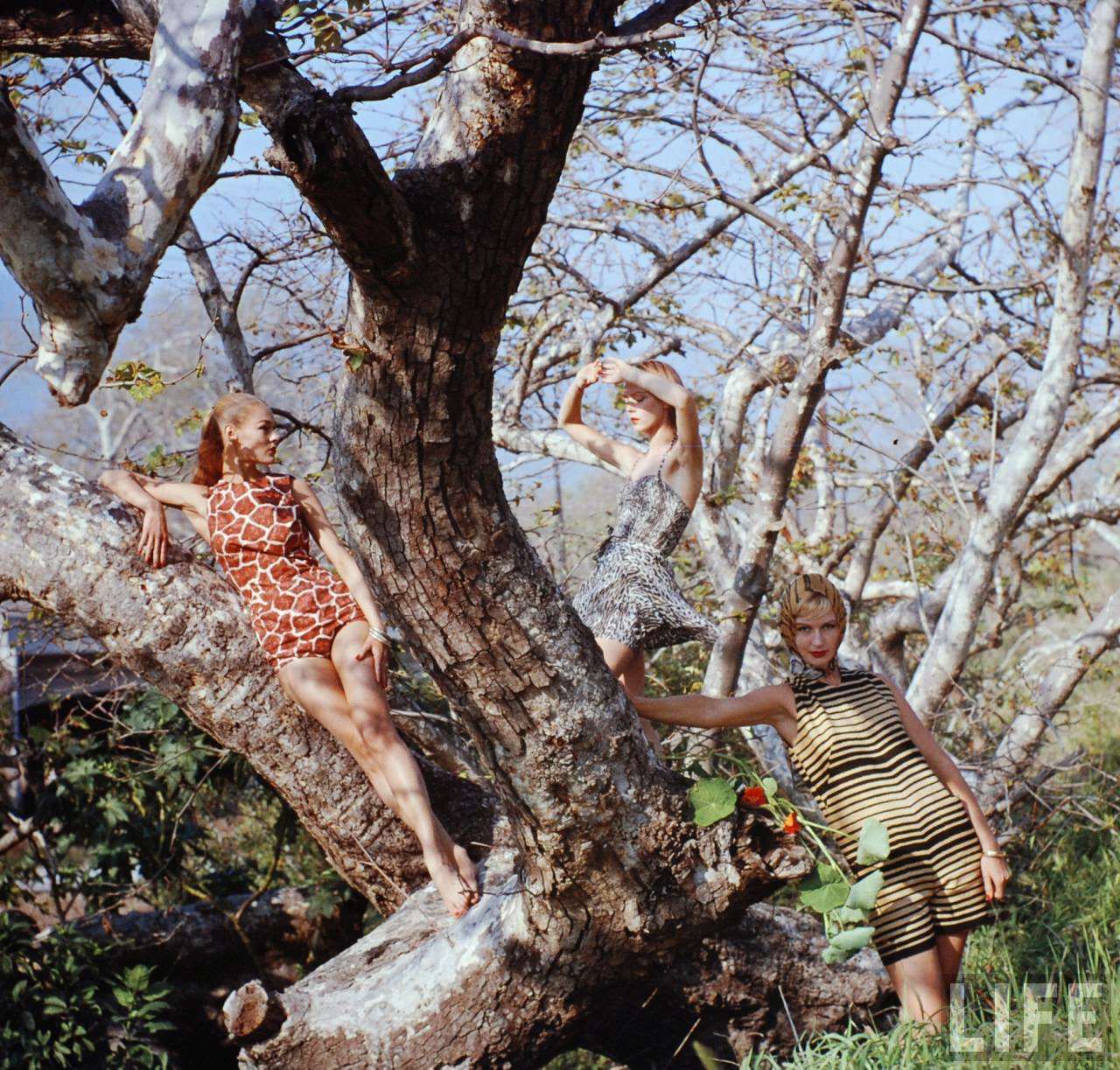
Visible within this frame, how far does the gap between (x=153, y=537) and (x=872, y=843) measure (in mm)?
2108

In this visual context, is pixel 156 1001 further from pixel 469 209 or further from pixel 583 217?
pixel 583 217

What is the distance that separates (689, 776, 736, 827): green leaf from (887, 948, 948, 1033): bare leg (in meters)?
0.66

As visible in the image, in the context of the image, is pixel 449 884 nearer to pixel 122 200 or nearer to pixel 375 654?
pixel 375 654

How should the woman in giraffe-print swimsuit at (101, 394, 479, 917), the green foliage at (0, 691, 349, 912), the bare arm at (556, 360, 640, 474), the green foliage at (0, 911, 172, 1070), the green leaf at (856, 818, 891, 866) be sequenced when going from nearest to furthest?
the green leaf at (856, 818, 891, 866), the woman in giraffe-print swimsuit at (101, 394, 479, 917), the bare arm at (556, 360, 640, 474), the green foliage at (0, 911, 172, 1070), the green foliage at (0, 691, 349, 912)

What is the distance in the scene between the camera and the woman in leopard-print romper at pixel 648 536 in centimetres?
331

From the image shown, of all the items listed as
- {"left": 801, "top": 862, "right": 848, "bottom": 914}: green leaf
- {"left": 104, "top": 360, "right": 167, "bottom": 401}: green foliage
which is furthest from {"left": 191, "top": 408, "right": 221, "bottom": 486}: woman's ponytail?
{"left": 801, "top": 862, "right": 848, "bottom": 914}: green leaf

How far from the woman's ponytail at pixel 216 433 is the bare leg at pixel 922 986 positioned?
232cm

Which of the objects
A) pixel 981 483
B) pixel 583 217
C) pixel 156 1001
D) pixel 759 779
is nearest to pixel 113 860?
pixel 156 1001

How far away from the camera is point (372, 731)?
3.34 meters

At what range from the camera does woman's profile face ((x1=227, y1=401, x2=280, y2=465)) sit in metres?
3.38

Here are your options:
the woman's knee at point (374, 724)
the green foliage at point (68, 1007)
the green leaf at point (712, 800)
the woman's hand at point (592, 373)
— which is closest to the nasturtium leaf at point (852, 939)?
the green leaf at point (712, 800)

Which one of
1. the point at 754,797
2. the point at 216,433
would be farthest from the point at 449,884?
the point at 216,433

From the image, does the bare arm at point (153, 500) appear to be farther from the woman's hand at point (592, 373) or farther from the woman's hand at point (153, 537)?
the woman's hand at point (592, 373)

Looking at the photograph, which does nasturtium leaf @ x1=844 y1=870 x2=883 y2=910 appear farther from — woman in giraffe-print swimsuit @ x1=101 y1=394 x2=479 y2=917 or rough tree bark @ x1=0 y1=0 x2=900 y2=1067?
woman in giraffe-print swimsuit @ x1=101 y1=394 x2=479 y2=917
